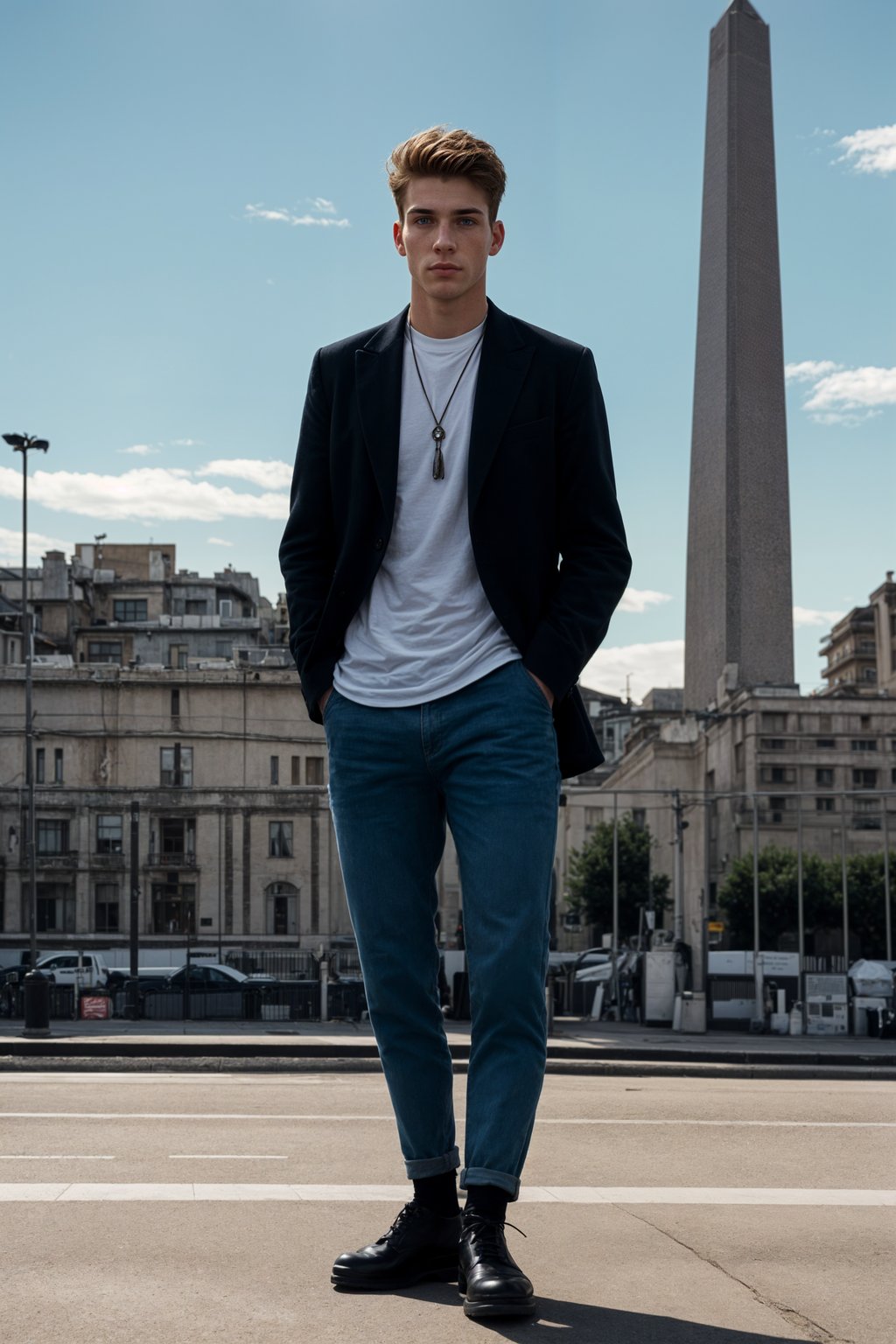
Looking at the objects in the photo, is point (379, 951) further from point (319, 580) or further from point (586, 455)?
point (586, 455)

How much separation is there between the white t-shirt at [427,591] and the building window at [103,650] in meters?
83.1

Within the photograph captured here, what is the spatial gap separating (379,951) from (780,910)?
63.5 m

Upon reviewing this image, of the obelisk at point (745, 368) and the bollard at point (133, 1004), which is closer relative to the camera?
the bollard at point (133, 1004)

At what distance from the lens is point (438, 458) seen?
366 centimetres

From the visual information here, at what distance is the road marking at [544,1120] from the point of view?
21.1 ft

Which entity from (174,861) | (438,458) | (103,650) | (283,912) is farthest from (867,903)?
(438,458)

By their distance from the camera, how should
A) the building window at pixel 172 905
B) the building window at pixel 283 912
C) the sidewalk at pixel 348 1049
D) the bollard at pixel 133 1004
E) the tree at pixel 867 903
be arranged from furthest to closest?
the tree at pixel 867 903, the building window at pixel 172 905, the building window at pixel 283 912, the bollard at pixel 133 1004, the sidewalk at pixel 348 1049

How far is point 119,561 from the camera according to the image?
10169 cm

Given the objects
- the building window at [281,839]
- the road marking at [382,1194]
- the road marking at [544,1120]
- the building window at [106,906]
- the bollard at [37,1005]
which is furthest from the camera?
the building window at [106,906]

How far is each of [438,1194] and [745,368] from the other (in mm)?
81152

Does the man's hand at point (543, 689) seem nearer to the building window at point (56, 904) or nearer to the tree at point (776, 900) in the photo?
the building window at point (56, 904)

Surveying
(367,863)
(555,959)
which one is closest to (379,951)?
(367,863)

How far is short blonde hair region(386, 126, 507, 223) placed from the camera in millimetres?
3670

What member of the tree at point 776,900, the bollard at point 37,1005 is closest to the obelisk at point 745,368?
the tree at point 776,900
